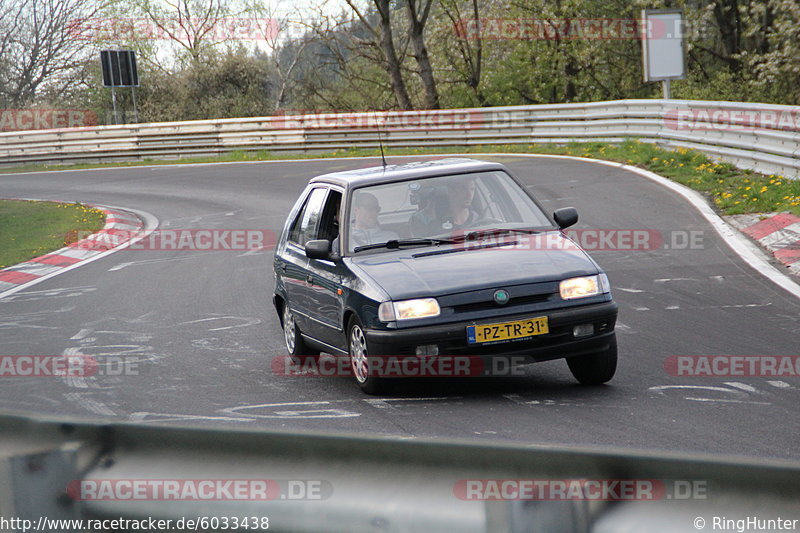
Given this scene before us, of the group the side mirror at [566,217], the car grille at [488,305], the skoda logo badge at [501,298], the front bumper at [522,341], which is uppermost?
the side mirror at [566,217]

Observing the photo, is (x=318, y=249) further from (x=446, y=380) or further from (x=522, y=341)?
(x=522, y=341)

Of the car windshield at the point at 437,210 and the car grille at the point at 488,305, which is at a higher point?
the car windshield at the point at 437,210

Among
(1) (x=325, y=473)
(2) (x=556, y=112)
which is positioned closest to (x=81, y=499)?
(1) (x=325, y=473)

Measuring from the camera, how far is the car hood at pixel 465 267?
21.3 ft

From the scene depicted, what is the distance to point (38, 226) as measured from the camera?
63.3 feet

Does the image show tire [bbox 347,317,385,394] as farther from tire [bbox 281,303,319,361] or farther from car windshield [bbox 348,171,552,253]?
tire [bbox 281,303,319,361]

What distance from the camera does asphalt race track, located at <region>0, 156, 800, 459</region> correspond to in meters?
5.86

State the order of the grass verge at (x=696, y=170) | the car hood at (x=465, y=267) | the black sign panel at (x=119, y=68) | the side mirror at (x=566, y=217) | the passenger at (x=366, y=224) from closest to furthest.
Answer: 1. the car hood at (x=465, y=267)
2. the passenger at (x=366, y=224)
3. the side mirror at (x=566, y=217)
4. the grass verge at (x=696, y=170)
5. the black sign panel at (x=119, y=68)

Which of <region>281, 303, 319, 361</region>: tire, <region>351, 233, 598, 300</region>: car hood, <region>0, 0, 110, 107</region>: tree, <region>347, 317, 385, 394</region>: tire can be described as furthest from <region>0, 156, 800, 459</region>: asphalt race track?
<region>0, 0, 110, 107</region>: tree

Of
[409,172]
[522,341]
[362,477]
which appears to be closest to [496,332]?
[522,341]

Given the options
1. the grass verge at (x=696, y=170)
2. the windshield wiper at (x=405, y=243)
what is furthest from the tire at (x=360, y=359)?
the grass verge at (x=696, y=170)

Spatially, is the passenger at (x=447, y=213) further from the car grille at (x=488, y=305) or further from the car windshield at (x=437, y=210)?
the car grille at (x=488, y=305)

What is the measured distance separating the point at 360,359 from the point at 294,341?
1.57m

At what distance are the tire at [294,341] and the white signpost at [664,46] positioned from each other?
1597cm
